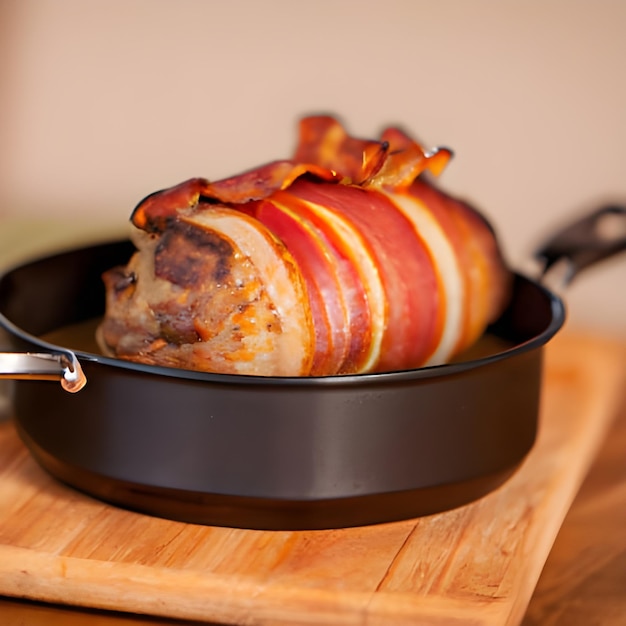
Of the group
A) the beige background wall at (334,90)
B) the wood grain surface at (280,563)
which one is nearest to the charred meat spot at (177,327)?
the wood grain surface at (280,563)

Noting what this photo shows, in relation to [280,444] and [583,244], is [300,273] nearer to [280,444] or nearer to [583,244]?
[280,444]

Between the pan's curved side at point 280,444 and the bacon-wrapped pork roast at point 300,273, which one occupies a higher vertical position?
the bacon-wrapped pork roast at point 300,273

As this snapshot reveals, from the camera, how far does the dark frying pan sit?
69cm

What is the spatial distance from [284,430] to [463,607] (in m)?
0.17

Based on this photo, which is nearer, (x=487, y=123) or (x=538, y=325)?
(x=538, y=325)

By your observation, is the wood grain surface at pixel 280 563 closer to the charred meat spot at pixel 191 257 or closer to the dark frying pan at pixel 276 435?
the dark frying pan at pixel 276 435

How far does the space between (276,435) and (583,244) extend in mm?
573

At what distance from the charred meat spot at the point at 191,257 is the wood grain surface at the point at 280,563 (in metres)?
0.19

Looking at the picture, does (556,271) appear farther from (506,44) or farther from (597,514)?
(506,44)

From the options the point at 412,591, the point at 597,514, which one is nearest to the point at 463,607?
the point at 412,591

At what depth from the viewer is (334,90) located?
1789 millimetres

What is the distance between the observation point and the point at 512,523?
776 millimetres

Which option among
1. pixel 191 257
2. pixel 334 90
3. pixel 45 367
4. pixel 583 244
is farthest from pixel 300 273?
pixel 334 90

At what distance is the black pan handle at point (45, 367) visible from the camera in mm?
688
